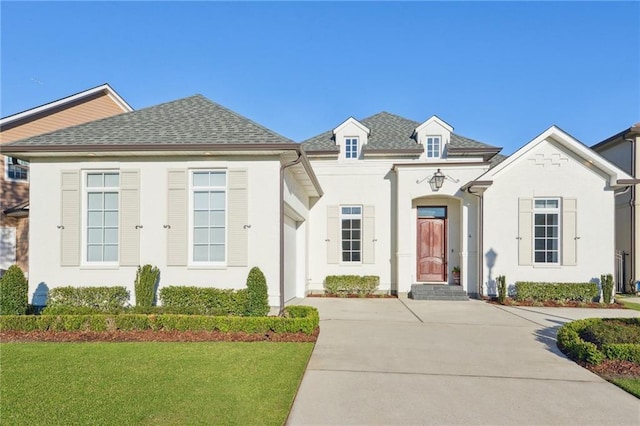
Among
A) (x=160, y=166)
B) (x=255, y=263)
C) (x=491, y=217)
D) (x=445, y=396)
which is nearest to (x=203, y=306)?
(x=255, y=263)

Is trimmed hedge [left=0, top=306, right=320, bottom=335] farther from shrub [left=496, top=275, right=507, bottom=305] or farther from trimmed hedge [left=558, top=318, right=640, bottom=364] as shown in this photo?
shrub [left=496, top=275, right=507, bottom=305]

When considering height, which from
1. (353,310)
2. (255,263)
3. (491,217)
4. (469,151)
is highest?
(469,151)

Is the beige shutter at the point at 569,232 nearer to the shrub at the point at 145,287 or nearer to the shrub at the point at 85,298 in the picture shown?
the shrub at the point at 145,287

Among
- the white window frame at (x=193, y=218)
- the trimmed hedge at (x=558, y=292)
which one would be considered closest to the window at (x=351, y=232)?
the trimmed hedge at (x=558, y=292)

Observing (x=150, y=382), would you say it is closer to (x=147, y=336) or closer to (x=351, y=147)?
(x=147, y=336)

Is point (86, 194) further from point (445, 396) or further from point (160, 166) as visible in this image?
point (445, 396)

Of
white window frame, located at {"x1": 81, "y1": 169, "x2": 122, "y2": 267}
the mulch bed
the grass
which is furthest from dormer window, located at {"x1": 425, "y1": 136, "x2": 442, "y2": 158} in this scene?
white window frame, located at {"x1": 81, "y1": 169, "x2": 122, "y2": 267}

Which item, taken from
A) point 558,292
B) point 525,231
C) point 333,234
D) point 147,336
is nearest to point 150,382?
point 147,336

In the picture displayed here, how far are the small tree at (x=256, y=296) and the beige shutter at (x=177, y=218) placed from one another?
1.86m

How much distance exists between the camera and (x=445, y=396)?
429cm

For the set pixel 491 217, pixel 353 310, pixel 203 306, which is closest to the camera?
pixel 203 306

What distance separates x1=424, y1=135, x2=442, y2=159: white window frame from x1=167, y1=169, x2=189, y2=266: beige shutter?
9.70m

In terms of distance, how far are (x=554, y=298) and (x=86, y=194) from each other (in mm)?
13064

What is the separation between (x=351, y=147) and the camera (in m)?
14.5
